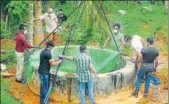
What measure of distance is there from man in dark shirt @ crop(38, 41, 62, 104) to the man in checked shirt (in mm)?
572

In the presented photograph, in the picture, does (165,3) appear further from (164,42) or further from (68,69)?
(68,69)

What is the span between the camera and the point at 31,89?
12.0 metres

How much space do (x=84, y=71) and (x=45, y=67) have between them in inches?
38.1

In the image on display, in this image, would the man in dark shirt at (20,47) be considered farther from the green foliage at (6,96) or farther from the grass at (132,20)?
Answer: the grass at (132,20)

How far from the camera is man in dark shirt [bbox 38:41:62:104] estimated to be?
10.5 meters

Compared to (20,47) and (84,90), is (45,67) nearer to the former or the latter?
(84,90)

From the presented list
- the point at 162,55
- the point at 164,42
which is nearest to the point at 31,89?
the point at 162,55

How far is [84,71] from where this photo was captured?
10367 millimetres

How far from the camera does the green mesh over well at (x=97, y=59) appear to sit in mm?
12656

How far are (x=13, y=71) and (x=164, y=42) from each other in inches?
258

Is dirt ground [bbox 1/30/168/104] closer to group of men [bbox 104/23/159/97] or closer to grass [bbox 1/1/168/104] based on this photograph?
group of men [bbox 104/23/159/97]

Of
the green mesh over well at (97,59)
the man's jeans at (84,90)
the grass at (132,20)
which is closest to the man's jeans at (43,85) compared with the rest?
the man's jeans at (84,90)

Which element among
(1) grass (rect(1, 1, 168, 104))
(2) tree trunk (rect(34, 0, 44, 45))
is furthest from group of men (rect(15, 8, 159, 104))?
(2) tree trunk (rect(34, 0, 44, 45))

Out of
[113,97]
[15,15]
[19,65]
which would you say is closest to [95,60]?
[113,97]
